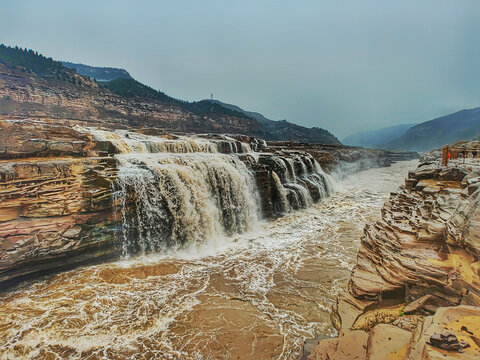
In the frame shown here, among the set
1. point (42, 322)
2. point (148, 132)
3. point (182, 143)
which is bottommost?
point (42, 322)

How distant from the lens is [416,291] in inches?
178

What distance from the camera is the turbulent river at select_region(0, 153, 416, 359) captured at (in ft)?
16.2

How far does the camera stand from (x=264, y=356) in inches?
182

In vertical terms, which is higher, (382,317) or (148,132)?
(148,132)

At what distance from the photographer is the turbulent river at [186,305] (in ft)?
16.2

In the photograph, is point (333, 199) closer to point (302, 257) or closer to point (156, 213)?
point (302, 257)

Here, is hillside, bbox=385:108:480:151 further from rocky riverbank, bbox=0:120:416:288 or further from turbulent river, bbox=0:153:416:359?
rocky riverbank, bbox=0:120:416:288

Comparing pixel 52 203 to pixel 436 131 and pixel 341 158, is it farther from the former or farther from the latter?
pixel 436 131

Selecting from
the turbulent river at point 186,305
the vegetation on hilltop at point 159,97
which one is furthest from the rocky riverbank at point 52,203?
the vegetation on hilltop at point 159,97

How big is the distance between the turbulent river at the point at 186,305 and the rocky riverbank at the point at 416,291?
118cm

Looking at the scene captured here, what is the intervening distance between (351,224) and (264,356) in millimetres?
9852

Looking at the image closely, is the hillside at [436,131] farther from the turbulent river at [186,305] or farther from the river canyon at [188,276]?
the turbulent river at [186,305]

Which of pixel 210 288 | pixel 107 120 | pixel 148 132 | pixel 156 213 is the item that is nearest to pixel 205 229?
pixel 156 213

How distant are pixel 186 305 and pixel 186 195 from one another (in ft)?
16.8
